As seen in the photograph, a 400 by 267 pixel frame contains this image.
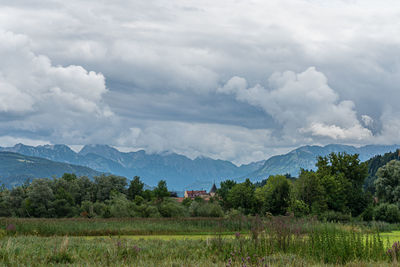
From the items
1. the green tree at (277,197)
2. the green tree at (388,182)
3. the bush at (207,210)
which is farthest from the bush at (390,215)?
the bush at (207,210)

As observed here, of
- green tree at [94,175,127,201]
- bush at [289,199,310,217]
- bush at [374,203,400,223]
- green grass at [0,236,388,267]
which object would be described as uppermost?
green tree at [94,175,127,201]

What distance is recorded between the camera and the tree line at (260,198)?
53125mm

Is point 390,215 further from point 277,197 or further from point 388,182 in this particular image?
point 388,182

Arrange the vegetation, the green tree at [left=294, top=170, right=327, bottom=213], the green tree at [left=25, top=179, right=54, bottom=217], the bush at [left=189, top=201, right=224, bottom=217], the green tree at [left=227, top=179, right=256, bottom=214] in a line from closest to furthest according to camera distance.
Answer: the vegetation
the bush at [left=189, top=201, right=224, bottom=217]
the green tree at [left=294, top=170, right=327, bottom=213]
the green tree at [left=227, top=179, right=256, bottom=214]
the green tree at [left=25, top=179, right=54, bottom=217]

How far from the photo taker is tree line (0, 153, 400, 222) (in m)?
53.1

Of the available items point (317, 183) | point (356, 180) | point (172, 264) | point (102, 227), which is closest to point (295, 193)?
point (317, 183)

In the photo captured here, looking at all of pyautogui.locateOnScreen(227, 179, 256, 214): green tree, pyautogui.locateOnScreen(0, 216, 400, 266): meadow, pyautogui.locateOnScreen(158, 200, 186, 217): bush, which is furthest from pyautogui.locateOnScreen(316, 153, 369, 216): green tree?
pyautogui.locateOnScreen(0, 216, 400, 266): meadow

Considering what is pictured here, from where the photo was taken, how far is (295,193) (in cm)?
5484

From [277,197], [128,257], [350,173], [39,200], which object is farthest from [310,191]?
[128,257]

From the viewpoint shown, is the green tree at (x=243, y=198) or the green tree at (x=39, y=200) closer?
the green tree at (x=243, y=198)

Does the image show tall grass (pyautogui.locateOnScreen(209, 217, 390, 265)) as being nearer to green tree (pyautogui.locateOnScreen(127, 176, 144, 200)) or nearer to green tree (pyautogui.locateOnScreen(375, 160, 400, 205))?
green tree (pyautogui.locateOnScreen(375, 160, 400, 205))

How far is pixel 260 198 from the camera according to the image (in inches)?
2292

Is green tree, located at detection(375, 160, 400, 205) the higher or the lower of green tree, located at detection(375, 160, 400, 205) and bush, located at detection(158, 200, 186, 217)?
the higher

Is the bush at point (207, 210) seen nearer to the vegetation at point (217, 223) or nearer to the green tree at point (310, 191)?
the vegetation at point (217, 223)
